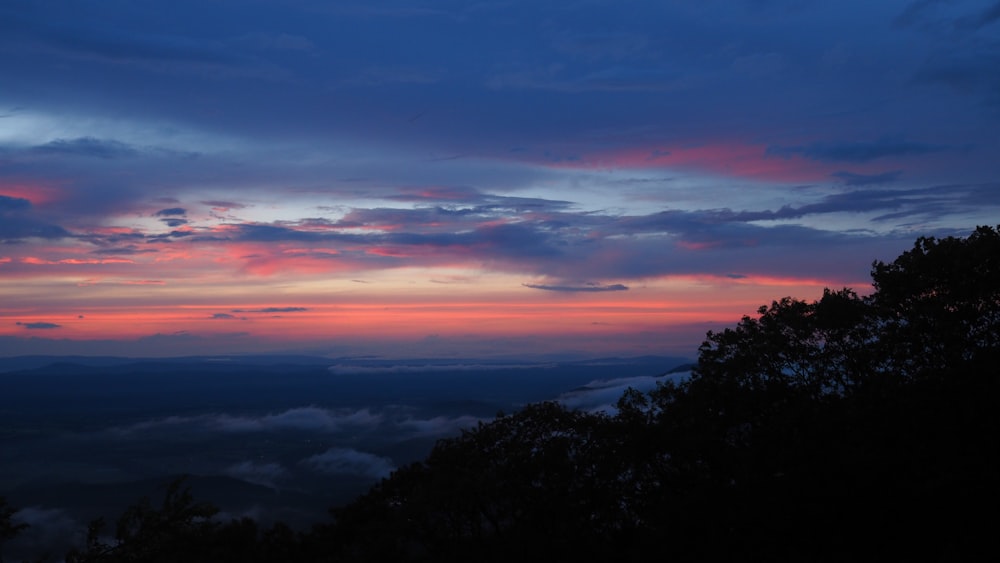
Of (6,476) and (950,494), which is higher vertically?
(950,494)

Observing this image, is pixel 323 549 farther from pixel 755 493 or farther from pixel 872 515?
pixel 872 515

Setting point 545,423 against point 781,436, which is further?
point 545,423

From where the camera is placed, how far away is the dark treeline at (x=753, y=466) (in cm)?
1702

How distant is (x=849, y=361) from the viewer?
21391mm

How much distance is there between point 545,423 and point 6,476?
22453 centimetres

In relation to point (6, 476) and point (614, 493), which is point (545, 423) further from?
point (6, 476)

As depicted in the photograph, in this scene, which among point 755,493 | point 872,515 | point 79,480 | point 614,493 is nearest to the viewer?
point 872,515

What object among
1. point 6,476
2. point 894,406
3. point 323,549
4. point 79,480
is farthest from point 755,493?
point 6,476

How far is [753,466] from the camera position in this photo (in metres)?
19.6

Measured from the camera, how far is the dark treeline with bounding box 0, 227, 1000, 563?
17016mm

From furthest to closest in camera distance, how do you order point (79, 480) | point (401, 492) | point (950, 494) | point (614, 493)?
1. point (79, 480)
2. point (401, 492)
3. point (614, 493)
4. point (950, 494)

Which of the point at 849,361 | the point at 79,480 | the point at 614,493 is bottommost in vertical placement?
the point at 79,480

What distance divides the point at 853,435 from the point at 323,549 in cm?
1674

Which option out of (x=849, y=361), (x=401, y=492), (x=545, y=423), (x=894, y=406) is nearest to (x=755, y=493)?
(x=894, y=406)
